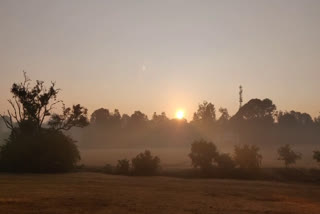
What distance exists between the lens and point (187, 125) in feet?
621

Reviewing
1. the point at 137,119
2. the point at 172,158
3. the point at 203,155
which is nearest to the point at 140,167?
the point at 203,155

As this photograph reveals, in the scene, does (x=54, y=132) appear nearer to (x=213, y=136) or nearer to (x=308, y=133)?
(x=213, y=136)

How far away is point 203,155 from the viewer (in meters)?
58.3

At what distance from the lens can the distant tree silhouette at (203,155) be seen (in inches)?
2272

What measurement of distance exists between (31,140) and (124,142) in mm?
123829

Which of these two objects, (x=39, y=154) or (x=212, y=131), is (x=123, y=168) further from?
(x=212, y=131)

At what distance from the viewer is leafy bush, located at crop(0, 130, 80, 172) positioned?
171 ft

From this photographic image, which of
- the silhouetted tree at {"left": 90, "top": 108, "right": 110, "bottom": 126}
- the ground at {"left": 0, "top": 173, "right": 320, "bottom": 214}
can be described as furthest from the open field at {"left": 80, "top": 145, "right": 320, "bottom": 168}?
the silhouetted tree at {"left": 90, "top": 108, "right": 110, "bottom": 126}

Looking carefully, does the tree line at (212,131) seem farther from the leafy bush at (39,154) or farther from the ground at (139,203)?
the ground at (139,203)

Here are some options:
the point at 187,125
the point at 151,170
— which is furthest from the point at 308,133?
the point at 151,170

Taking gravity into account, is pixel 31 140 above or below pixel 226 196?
above

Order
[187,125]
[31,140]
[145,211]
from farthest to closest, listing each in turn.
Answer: [187,125] → [31,140] → [145,211]

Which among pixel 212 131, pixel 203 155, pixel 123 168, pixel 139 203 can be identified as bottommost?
pixel 139 203

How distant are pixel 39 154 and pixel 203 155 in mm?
23537
